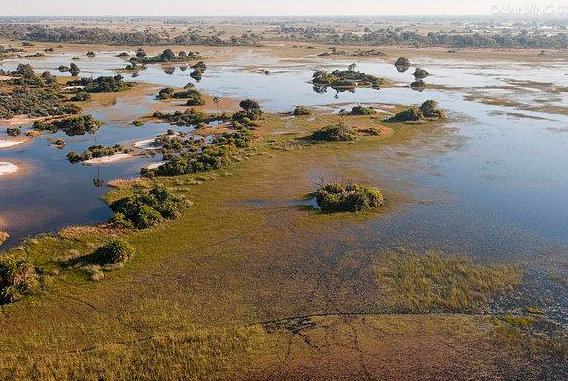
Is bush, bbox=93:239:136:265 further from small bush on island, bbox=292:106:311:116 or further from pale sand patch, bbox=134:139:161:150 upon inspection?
small bush on island, bbox=292:106:311:116

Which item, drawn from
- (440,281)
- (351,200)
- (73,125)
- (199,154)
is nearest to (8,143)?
(73,125)

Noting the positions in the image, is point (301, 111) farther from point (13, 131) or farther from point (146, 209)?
point (146, 209)

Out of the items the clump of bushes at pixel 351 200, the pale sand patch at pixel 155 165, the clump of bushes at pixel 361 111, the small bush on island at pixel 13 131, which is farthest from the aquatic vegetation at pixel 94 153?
the clump of bushes at pixel 361 111

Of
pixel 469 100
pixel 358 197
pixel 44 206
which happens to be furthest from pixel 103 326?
pixel 469 100

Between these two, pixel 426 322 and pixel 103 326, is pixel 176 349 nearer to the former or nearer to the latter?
Result: pixel 103 326

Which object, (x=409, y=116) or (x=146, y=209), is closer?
(x=146, y=209)

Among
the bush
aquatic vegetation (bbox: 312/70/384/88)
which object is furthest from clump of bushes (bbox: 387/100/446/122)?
the bush
